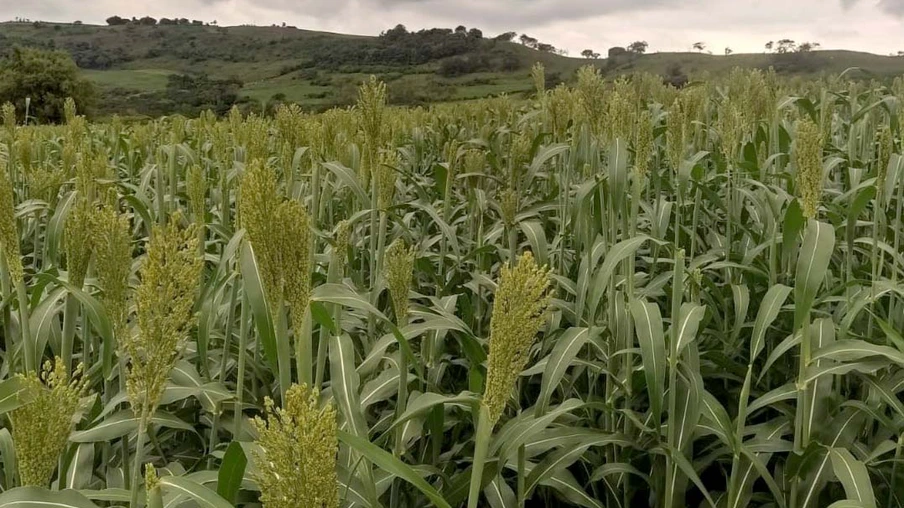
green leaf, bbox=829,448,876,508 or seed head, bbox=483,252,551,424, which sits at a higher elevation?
seed head, bbox=483,252,551,424

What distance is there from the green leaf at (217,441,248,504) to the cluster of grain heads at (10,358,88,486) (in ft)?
1.11

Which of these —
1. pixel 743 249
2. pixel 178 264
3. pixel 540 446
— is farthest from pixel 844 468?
pixel 743 249

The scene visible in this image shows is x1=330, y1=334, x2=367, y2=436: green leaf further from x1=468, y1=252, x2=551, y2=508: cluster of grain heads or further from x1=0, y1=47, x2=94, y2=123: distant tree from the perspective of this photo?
x1=0, y1=47, x2=94, y2=123: distant tree

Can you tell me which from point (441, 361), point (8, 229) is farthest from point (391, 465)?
point (441, 361)

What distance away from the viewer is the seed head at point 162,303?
121 cm

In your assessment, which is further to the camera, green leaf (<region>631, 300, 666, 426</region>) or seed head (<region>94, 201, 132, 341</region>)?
green leaf (<region>631, 300, 666, 426</region>)

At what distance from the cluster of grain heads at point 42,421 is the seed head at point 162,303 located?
0.16 m

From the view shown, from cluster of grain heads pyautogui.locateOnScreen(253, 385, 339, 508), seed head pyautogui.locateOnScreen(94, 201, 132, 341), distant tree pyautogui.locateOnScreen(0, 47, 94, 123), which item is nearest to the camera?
cluster of grain heads pyautogui.locateOnScreen(253, 385, 339, 508)

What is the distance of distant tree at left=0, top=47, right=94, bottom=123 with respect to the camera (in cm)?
4266

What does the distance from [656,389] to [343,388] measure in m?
0.97

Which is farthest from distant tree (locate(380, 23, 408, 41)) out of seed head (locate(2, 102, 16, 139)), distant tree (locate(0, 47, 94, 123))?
seed head (locate(2, 102, 16, 139))

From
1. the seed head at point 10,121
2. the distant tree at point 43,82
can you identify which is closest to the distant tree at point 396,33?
the distant tree at point 43,82

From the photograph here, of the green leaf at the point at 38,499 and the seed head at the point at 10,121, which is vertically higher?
the seed head at the point at 10,121

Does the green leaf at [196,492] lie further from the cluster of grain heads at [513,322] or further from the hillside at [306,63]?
the hillside at [306,63]
